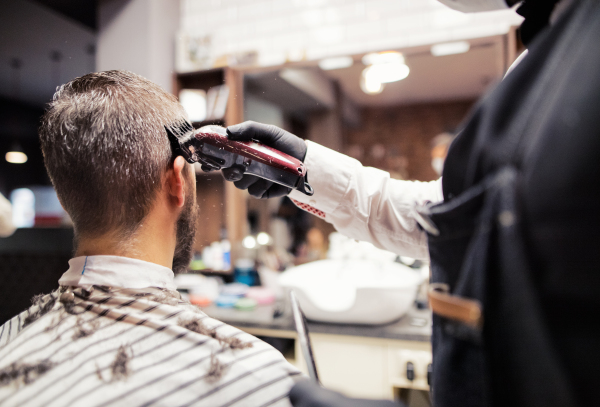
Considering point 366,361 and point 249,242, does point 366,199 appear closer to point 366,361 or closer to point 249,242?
point 366,361

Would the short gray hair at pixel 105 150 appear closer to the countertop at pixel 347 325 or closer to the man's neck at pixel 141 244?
the man's neck at pixel 141 244

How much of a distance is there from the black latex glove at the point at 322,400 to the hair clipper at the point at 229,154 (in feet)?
1.49

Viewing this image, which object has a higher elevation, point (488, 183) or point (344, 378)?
point (488, 183)

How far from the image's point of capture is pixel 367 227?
3.22 feet

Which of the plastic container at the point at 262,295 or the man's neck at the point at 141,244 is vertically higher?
the man's neck at the point at 141,244

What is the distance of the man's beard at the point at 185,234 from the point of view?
35.1 inches

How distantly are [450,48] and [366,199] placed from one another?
168cm

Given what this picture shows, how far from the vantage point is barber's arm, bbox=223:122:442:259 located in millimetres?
938

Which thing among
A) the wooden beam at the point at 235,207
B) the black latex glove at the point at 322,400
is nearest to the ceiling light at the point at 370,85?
the wooden beam at the point at 235,207

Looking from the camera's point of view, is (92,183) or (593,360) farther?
(92,183)

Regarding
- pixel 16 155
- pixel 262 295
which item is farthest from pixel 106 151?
pixel 16 155

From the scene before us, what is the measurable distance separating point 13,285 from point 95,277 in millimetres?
1460

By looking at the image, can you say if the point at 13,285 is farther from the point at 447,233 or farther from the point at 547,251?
the point at 547,251

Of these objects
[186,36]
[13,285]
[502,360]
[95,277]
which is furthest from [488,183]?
[186,36]
